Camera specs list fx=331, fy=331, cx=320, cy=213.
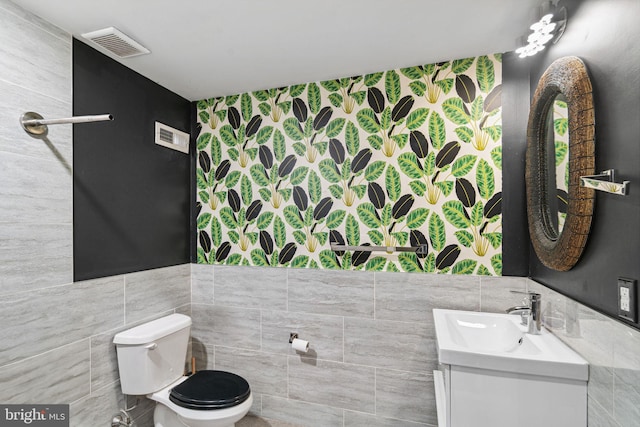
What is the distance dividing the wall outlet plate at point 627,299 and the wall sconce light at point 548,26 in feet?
3.67

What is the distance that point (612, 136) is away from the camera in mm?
1057

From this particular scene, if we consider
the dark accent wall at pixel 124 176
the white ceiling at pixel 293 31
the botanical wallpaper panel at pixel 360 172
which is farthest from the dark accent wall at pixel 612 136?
the dark accent wall at pixel 124 176

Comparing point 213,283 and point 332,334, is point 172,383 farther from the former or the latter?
point 332,334

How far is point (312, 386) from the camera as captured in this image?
89.8 inches

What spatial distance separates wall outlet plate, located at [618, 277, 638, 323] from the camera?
0.93 meters

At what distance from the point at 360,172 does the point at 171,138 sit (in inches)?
55.9

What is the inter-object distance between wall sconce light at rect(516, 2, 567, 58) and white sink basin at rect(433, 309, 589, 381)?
1.36 meters

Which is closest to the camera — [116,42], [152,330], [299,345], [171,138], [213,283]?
[116,42]

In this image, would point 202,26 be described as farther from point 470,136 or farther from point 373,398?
point 373,398

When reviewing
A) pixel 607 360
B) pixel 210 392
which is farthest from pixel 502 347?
pixel 210 392

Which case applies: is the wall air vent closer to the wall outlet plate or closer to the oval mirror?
the oval mirror

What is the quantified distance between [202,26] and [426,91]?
4.44ft

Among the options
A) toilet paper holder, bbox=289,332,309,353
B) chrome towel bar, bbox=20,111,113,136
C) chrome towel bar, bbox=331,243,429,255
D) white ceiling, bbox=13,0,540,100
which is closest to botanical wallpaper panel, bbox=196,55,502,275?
chrome towel bar, bbox=331,243,429,255

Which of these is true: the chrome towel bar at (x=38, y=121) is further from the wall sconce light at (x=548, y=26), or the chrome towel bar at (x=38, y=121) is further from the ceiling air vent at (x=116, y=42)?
the wall sconce light at (x=548, y=26)
